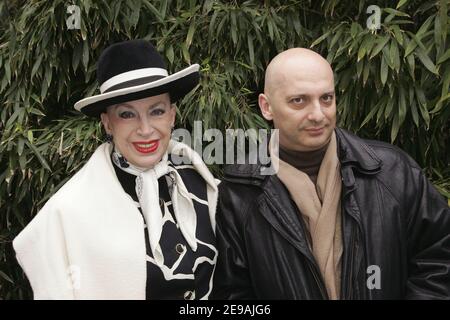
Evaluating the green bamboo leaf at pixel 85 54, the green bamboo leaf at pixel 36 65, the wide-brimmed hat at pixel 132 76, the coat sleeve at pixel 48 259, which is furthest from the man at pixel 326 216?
the green bamboo leaf at pixel 36 65

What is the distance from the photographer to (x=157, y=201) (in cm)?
258

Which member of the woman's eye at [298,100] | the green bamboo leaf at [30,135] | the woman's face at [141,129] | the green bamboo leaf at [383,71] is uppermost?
the green bamboo leaf at [383,71]

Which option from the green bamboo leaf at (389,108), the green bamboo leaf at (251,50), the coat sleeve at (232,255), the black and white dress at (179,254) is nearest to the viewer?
the black and white dress at (179,254)

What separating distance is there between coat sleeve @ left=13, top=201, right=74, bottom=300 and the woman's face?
1.20ft

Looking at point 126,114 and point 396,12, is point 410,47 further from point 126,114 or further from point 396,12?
point 126,114

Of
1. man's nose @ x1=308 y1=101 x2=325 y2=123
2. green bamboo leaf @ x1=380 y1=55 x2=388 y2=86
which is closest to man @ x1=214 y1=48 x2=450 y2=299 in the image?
man's nose @ x1=308 y1=101 x2=325 y2=123

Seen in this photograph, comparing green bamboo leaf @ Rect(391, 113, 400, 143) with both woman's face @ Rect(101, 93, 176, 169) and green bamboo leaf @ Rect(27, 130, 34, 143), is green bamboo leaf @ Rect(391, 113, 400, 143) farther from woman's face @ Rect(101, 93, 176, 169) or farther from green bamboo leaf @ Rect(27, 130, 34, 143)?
green bamboo leaf @ Rect(27, 130, 34, 143)

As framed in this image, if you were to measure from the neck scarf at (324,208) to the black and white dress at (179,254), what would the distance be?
0.37 m

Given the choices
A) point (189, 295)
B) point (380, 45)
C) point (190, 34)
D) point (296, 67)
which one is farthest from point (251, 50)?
point (189, 295)

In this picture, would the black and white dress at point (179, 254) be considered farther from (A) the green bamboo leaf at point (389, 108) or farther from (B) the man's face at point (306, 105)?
(A) the green bamboo leaf at point (389, 108)

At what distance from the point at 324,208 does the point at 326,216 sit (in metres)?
0.03

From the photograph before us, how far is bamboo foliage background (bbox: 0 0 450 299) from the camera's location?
3479 mm

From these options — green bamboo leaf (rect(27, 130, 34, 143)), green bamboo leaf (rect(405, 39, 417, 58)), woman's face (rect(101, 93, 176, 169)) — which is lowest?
woman's face (rect(101, 93, 176, 169))

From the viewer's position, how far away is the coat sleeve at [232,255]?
2625 mm
